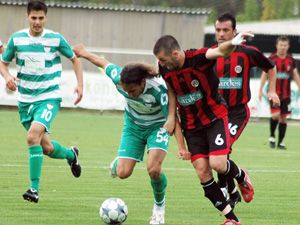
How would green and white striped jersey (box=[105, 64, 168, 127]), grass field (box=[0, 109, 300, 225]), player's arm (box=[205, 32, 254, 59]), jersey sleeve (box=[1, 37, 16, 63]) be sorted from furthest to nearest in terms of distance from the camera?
jersey sleeve (box=[1, 37, 16, 63]), grass field (box=[0, 109, 300, 225]), green and white striped jersey (box=[105, 64, 168, 127]), player's arm (box=[205, 32, 254, 59])

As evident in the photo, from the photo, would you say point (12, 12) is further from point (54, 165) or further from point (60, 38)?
point (60, 38)

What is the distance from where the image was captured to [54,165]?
13391mm

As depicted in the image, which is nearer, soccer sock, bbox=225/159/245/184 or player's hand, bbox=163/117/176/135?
player's hand, bbox=163/117/176/135

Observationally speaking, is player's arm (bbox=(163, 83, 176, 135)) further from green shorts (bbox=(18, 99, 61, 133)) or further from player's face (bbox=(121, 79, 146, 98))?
green shorts (bbox=(18, 99, 61, 133))

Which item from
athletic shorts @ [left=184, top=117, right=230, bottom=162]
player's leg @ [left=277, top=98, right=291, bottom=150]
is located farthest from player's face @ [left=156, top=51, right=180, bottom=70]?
player's leg @ [left=277, top=98, right=291, bottom=150]

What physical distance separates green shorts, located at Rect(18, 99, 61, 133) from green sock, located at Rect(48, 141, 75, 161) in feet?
1.82

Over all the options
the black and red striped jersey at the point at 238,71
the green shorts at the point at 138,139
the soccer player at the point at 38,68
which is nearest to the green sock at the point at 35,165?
the soccer player at the point at 38,68

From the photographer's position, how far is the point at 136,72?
834 cm

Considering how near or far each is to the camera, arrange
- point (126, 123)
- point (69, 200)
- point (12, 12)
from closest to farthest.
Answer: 1. point (126, 123)
2. point (69, 200)
3. point (12, 12)

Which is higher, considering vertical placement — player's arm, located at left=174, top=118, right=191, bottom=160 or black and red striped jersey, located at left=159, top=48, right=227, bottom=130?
black and red striped jersey, located at left=159, top=48, right=227, bottom=130

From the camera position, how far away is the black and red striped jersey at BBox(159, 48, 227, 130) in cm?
827

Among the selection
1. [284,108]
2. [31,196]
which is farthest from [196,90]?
[284,108]

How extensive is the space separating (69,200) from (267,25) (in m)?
30.1

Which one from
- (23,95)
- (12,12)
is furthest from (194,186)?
(12,12)
